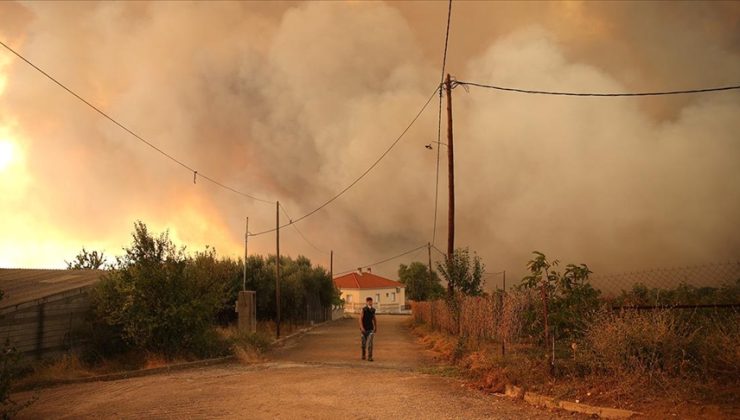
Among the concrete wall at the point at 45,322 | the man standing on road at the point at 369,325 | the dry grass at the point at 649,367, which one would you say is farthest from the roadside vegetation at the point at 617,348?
the concrete wall at the point at 45,322

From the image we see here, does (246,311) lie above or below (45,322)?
below

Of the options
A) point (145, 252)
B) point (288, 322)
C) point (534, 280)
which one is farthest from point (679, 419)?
point (288, 322)

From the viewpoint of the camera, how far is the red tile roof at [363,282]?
91.9m

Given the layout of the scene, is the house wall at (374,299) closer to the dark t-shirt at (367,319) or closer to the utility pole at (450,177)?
the utility pole at (450,177)

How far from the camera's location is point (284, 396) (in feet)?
34.2

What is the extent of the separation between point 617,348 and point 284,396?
5883 millimetres

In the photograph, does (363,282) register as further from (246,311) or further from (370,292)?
(246,311)

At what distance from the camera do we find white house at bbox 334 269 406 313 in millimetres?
89688

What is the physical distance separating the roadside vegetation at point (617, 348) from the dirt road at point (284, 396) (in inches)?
35.4

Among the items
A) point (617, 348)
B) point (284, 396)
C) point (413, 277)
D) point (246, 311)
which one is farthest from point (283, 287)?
point (413, 277)

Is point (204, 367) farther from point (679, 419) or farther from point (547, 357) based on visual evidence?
point (679, 419)

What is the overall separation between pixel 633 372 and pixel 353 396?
4.78 metres

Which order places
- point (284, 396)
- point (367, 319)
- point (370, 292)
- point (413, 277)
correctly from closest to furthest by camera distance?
point (284, 396)
point (367, 319)
point (370, 292)
point (413, 277)

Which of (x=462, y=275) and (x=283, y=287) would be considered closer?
(x=462, y=275)
